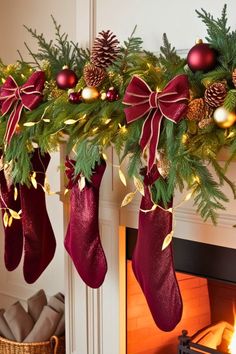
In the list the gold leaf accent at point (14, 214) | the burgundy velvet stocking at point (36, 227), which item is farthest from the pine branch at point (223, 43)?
the gold leaf accent at point (14, 214)

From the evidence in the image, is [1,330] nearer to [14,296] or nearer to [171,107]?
[14,296]

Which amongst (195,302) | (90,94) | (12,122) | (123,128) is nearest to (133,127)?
(123,128)

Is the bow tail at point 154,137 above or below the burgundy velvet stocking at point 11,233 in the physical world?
above

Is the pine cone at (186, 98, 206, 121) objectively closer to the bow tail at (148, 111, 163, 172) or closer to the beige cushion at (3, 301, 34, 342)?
the bow tail at (148, 111, 163, 172)

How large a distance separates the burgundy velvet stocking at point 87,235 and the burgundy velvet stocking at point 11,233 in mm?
300

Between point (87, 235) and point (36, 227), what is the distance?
26 cm

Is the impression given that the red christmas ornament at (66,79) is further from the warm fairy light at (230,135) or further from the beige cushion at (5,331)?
the beige cushion at (5,331)

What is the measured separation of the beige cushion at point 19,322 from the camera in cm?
213

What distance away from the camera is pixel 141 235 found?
4.82ft

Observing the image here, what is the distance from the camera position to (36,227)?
1.83 m

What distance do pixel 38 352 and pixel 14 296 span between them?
57cm

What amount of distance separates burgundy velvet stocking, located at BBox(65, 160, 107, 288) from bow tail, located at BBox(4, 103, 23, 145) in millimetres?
200

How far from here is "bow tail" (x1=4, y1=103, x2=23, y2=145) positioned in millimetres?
1571

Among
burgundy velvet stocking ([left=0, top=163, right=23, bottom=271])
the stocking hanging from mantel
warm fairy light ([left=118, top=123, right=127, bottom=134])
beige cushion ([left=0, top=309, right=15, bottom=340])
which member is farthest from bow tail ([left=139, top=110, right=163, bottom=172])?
beige cushion ([left=0, top=309, right=15, bottom=340])
